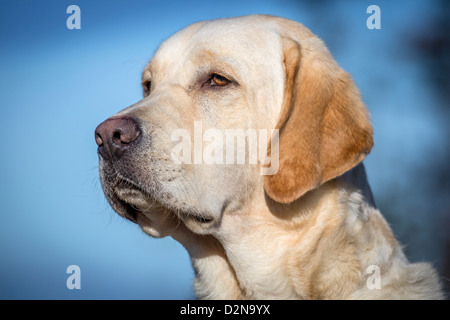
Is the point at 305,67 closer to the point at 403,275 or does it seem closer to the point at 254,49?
the point at 254,49

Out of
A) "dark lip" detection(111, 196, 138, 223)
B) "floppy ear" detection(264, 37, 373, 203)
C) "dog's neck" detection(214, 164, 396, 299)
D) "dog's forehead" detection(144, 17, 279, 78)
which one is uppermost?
"dog's forehead" detection(144, 17, 279, 78)

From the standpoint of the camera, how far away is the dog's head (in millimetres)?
3146

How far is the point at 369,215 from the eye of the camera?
11.5ft

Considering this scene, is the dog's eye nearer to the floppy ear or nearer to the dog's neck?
the floppy ear

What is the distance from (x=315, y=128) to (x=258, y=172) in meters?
0.45

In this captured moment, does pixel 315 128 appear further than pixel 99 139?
Yes

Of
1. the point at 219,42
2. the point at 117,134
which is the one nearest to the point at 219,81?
the point at 219,42

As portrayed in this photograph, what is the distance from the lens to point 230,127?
3410 mm

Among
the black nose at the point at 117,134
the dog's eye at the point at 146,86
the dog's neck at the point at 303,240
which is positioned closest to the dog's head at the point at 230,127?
the black nose at the point at 117,134

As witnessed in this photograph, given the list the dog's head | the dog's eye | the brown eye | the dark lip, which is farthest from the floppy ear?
the dog's eye

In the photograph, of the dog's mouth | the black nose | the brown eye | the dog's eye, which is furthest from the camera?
the dog's eye

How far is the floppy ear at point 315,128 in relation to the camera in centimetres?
327

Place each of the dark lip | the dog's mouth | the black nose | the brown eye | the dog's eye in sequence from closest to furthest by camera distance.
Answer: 1. the black nose
2. the dog's mouth
3. the dark lip
4. the brown eye
5. the dog's eye

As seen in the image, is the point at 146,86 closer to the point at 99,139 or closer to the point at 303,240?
the point at 99,139
